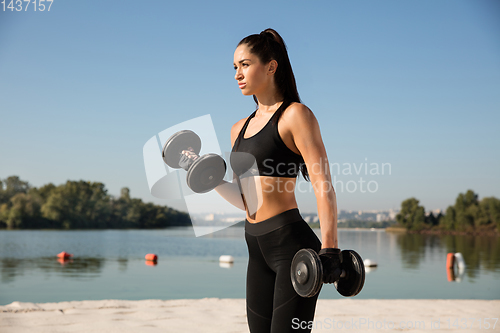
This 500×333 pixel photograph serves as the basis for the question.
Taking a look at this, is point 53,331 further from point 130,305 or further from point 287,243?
point 287,243

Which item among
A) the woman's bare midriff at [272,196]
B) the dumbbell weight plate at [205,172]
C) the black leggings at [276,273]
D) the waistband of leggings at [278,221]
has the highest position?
the dumbbell weight plate at [205,172]

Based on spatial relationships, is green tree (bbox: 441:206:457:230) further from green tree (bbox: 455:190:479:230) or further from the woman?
the woman

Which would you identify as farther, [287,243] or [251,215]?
[251,215]

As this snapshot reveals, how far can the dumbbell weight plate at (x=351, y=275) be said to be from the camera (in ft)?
4.84

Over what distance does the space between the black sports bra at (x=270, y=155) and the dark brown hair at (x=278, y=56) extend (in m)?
0.11

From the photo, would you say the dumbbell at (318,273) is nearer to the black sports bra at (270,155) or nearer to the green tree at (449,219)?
the black sports bra at (270,155)

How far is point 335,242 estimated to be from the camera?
1.52m

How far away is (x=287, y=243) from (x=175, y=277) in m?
15.0

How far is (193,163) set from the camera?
5.54 ft

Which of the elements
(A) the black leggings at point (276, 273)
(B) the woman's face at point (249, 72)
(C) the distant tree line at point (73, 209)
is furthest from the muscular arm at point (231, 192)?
(C) the distant tree line at point (73, 209)

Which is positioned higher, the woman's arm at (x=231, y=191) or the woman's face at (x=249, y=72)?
the woman's face at (x=249, y=72)

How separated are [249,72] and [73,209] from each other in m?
73.0

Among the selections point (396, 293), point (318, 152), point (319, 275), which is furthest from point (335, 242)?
point (396, 293)

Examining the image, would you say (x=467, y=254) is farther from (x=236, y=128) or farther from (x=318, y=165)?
(x=318, y=165)
